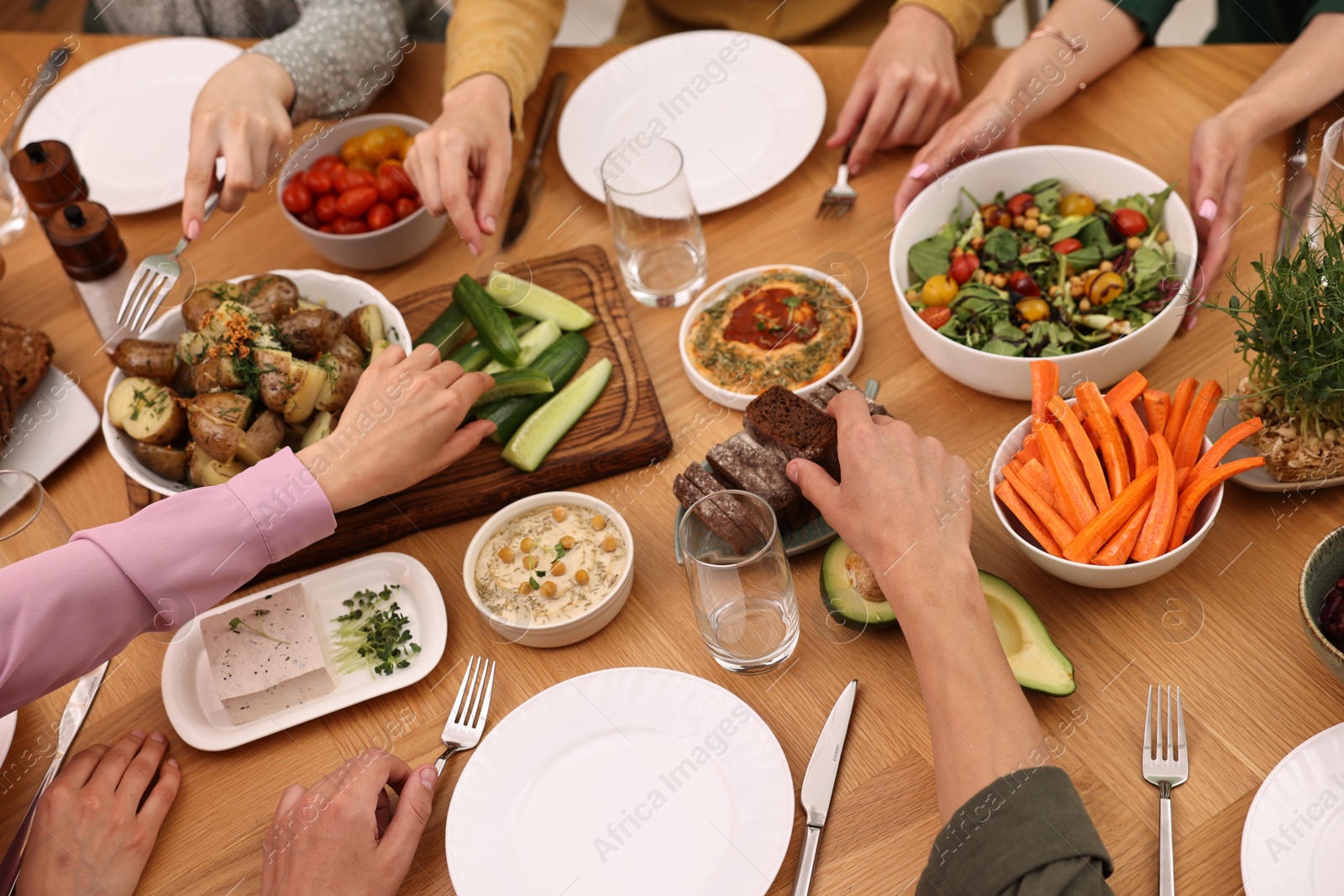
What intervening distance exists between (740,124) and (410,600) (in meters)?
1.33

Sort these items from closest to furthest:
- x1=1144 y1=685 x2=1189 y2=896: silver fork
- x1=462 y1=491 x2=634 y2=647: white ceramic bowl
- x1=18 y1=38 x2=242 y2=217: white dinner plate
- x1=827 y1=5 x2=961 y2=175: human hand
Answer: x1=1144 y1=685 x2=1189 y2=896: silver fork < x1=462 y1=491 x2=634 y2=647: white ceramic bowl < x1=827 y1=5 x2=961 y2=175: human hand < x1=18 y1=38 x2=242 y2=217: white dinner plate

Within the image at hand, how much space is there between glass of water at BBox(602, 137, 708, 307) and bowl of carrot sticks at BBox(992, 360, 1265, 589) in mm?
784

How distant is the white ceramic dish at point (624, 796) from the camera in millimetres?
1360

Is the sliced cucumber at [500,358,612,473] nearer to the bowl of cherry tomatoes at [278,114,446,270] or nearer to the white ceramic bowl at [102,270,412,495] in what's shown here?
the white ceramic bowl at [102,270,412,495]

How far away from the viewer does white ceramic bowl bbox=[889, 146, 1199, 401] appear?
1696mm

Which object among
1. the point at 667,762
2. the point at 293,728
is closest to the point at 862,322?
the point at 667,762

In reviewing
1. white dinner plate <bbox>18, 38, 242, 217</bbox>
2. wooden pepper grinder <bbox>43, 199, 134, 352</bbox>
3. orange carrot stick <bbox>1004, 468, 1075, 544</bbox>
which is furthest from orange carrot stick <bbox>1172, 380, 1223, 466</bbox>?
white dinner plate <bbox>18, 38, 242, 217</bbox>

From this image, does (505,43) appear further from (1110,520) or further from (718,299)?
(1110,520)

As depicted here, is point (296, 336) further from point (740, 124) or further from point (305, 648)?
point (740, 124)

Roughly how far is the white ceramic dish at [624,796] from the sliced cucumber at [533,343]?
73 centimetres

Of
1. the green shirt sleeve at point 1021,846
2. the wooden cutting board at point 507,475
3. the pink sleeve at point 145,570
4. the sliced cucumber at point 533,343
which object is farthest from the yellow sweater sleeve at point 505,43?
the green shirt sleeve at point 1021,846

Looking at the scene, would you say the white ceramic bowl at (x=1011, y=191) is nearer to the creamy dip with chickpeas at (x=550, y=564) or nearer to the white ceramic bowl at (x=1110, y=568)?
the white ceramic bowl at (x=1110, y=568)

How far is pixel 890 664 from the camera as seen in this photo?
154cm

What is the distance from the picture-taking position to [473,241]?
206 centimetres
